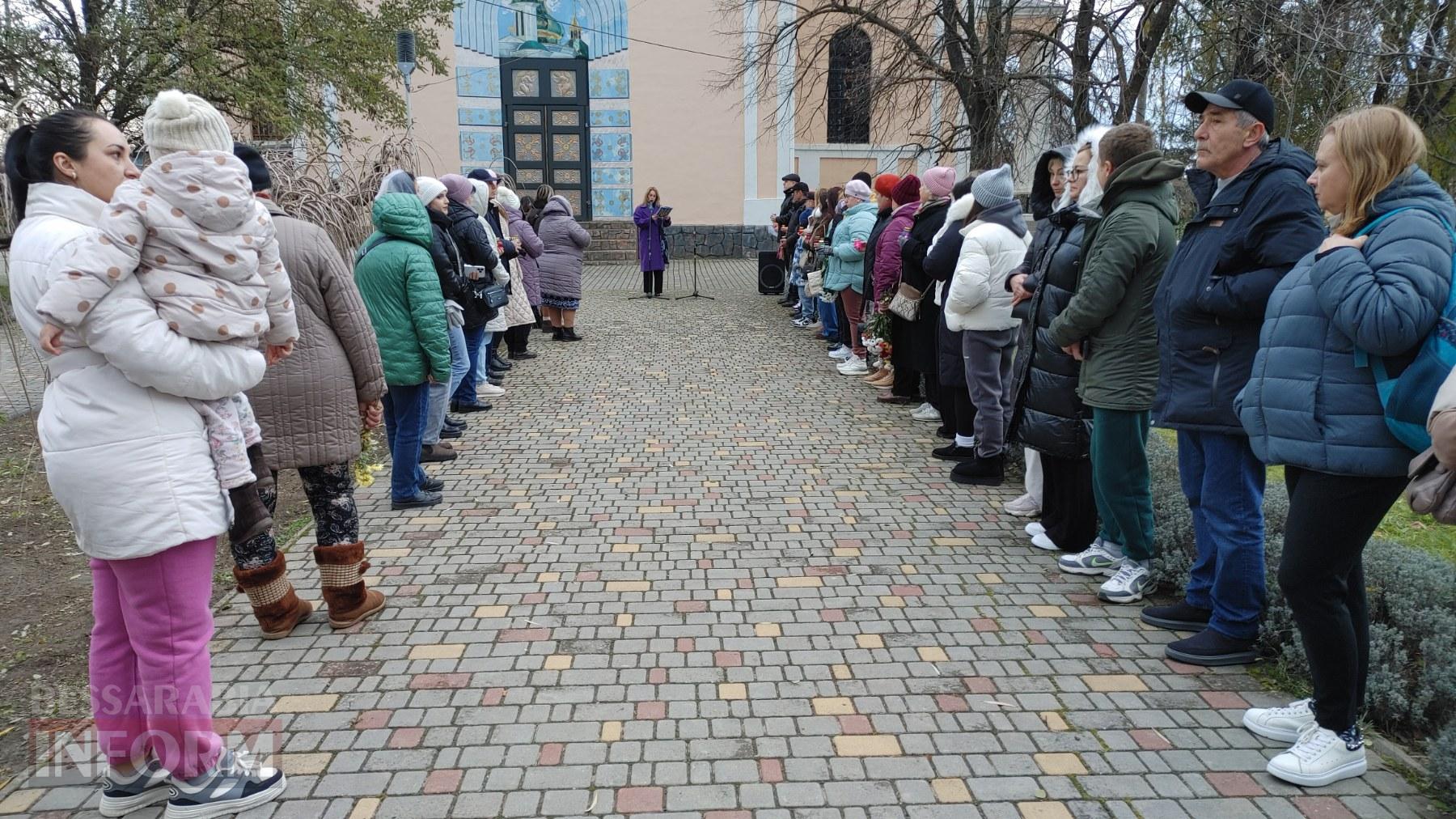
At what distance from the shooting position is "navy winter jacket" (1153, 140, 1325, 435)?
3.36m

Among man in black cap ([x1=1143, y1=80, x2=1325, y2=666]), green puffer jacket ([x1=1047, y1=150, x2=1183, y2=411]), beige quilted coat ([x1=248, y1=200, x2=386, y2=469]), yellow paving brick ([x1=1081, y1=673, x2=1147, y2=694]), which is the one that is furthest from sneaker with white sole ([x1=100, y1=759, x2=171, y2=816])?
green puffer jacket ([x1=1047, y1=150, x2=1183, y2=411])

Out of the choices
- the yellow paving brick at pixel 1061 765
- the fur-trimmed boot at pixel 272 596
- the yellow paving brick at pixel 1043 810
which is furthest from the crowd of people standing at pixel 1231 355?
the fur-trimmed boot at pixel 272 596

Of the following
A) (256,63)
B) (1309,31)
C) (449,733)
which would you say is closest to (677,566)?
(449,733)

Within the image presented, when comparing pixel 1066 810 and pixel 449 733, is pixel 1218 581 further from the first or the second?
pixel 449 733

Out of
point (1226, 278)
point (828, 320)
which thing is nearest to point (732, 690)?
point (1226, 278)

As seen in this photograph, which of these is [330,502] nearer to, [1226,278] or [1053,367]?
[1053,367]

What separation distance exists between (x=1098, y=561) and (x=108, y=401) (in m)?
4.14

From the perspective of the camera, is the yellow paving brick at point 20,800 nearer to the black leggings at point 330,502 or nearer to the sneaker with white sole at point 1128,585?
the black leggings at point 330,502

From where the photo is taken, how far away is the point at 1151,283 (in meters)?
4.16

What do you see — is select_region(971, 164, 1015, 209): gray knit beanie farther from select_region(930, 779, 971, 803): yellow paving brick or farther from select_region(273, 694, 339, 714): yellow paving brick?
select_region(273, 694, 339, 714): yellow paving brick

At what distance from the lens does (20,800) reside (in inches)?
112

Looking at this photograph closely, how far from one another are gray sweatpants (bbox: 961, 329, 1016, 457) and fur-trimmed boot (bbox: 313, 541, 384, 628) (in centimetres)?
387

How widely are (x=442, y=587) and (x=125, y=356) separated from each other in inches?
87.8

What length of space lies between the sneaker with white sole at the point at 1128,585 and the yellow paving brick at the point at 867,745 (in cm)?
166
